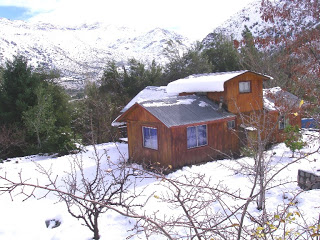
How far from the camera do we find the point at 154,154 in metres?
11.6

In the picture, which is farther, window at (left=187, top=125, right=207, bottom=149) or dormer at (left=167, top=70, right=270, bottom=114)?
dormer at (left=167, top=70, right=270, bottom=114)

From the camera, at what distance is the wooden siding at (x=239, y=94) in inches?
518

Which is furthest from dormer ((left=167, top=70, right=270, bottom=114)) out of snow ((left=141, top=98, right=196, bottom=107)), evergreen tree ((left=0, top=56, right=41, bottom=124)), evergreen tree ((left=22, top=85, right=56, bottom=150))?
evergreen tree ((left=0, top=56, right=41, bottom=124))

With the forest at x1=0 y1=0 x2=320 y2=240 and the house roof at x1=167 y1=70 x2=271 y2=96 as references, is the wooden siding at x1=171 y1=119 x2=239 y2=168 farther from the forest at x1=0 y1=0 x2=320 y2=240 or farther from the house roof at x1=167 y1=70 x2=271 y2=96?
the house roof at x1=167 y1=70 x2=271 y2=96

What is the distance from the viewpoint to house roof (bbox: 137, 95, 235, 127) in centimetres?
1107

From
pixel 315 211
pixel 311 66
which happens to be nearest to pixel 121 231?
pixel 315 211

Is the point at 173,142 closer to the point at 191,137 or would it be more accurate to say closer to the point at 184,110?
the point at 191,137

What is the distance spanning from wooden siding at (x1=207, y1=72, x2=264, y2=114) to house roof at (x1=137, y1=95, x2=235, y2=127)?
1.55ft

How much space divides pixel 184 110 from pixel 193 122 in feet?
3.40

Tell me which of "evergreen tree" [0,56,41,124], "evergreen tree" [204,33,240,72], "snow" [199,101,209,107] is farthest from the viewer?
"evergreen tree" [204,33,240,72]

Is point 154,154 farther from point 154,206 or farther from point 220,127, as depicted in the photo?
point 154,206

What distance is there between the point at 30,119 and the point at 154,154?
8529mm

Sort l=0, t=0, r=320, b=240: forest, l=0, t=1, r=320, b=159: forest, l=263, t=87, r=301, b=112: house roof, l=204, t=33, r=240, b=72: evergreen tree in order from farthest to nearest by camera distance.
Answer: l=204, t=33, r=240, b=72: evergreen tree
l=263, t=87, r=301, b=112: house roof
l=0, t=1, r=320, b=159: forest
l=0, t=0, r=320, b=240: forest

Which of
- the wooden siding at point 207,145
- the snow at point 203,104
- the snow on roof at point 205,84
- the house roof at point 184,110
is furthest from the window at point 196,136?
the snow on roof at point 205,84
